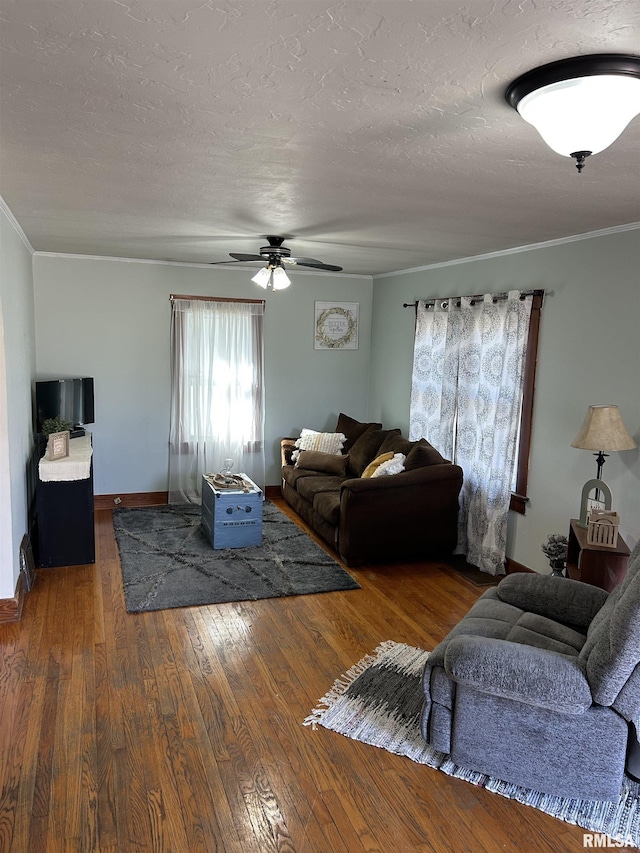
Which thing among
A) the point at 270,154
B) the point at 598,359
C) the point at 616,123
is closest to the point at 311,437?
the point at 598,359

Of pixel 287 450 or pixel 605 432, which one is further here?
pixel 287 450

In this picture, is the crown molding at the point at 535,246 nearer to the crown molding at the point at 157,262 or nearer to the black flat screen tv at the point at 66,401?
the crown molding at the point at 157,262

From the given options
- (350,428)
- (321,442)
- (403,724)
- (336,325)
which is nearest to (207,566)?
(321,442)

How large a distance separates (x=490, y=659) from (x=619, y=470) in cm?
191

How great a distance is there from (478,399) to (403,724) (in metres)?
2.80

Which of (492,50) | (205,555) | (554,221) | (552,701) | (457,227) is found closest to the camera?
(492,50)

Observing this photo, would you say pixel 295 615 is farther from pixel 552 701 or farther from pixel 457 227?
pixel 457 227

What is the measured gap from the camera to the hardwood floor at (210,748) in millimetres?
2168

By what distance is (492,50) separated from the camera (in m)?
1.50

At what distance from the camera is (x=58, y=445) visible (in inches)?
179

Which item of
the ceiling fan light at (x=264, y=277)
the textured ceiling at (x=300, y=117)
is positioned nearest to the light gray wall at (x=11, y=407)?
the textured ceiling at (x=300, y=117)

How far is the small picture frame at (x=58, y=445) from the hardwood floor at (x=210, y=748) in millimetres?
1065

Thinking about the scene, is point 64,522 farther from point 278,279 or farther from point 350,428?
point 350,428

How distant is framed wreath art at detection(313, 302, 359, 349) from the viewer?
22.0 ft
